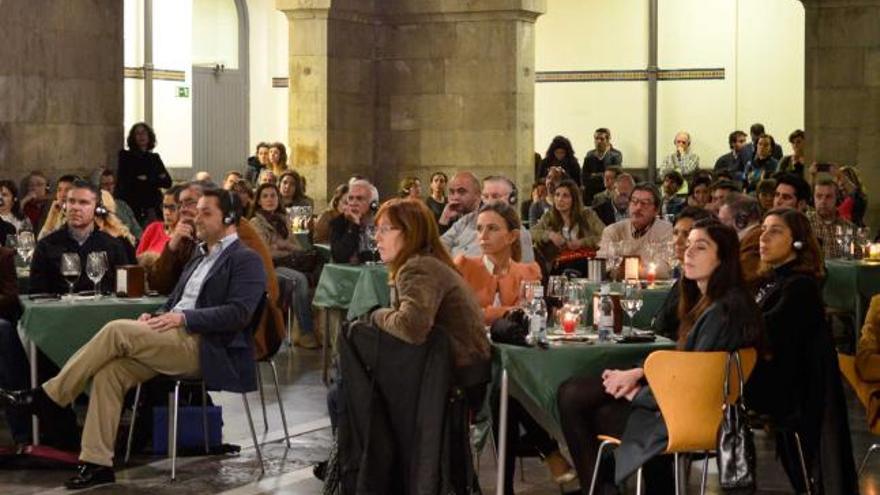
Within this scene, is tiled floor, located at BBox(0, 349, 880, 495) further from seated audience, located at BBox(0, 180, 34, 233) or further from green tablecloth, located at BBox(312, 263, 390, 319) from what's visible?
seated audience, located at BBox(0, 180, 34, 233)

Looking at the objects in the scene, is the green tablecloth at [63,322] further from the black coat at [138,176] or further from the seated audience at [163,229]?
the black coat at [138,176]

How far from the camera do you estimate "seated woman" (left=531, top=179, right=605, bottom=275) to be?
11.7 meters

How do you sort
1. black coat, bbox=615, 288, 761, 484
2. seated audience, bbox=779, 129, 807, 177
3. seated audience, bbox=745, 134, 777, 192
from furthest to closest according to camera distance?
seated audience, bbox=745, 134, 777, 192 < seated audience, bbox=779, 129, 807, 177 < black coat, bbox=615, 288, 761, 484

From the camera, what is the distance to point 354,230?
11.3 meters

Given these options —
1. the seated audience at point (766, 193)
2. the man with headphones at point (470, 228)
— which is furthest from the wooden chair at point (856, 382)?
the seated audience at point (766, 193)

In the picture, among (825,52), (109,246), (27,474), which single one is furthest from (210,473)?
(825,52)

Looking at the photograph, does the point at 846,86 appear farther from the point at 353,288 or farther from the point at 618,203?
the point at 353,288

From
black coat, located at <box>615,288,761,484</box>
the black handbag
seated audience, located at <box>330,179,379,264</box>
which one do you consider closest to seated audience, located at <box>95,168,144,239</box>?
seated audience, located at <box>330,179,379,264</box>

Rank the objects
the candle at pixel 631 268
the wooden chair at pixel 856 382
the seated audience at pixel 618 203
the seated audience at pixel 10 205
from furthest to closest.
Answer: the seated audience at pixel 618 203 → the seated audience at pixel 10 205 → the candle at pixel 631 268 → the wooden chair at pixel 856 382

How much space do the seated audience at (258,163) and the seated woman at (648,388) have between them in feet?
35.9

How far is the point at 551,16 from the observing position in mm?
23656

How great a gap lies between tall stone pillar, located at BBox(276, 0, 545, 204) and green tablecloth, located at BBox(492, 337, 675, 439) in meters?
11.0

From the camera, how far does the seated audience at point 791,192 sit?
10664 millimetres

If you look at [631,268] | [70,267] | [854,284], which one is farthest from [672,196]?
[70,267]
